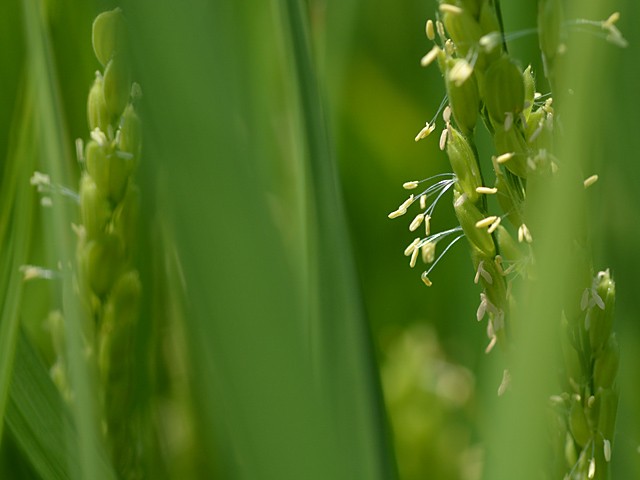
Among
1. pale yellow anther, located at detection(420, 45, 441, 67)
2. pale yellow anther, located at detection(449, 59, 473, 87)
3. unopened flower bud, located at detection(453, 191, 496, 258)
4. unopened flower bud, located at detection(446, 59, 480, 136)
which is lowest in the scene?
unopened flower bud, located at detection(453, 191, 496, 258)

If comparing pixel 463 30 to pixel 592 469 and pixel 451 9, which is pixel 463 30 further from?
pixel 592 469

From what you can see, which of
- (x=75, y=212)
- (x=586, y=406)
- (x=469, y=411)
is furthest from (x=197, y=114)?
(x=469, y=411)

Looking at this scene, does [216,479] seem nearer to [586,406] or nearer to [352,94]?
[586,406]

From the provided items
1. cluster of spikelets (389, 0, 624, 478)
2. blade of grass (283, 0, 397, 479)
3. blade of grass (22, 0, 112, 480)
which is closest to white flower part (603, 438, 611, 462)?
cluster of spikelets (389, 0, 624, 478)

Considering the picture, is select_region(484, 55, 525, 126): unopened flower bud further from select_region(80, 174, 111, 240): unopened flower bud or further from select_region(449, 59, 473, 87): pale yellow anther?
select_region(80, 174, 111, 240): unopened flower bud

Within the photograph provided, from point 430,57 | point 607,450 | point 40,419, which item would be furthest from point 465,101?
point 40,419
